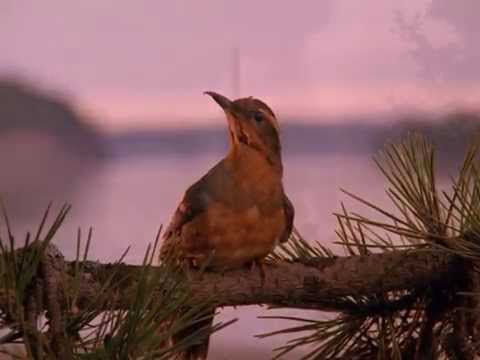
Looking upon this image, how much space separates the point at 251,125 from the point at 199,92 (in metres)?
0.27

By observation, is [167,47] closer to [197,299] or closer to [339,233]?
[339,233]

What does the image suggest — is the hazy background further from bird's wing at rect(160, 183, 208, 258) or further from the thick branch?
the thick branch

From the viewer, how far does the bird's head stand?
82cm

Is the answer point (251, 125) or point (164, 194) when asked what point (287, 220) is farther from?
point (164, 194)

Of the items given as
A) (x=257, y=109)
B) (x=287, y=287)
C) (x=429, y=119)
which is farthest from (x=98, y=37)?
(x=287, y=287)

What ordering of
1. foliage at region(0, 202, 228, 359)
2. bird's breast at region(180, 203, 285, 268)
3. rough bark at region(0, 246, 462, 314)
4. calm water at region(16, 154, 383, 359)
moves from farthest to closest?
calm water at region(16, 154, 383, 359) < bird's breast at region(180, 203, 285, 268) < rough bark at region(0, 246, 462, 314) < foliage at region(0, 202, 228, 359)

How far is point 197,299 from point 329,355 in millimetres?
190

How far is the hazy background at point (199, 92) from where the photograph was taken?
107 cm

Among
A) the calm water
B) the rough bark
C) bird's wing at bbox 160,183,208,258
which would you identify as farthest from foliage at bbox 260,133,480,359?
the calm water

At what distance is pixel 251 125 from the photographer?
0.83 m

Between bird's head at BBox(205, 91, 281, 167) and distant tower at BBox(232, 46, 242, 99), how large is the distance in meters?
0.24

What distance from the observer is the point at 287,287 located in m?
0.61

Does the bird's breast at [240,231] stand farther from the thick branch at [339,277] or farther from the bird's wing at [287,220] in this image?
the thick branch at [339,277]

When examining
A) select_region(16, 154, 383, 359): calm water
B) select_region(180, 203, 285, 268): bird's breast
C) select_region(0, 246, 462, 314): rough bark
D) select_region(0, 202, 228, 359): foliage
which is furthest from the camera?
select_region(16, 154, 383, 359): calm water
